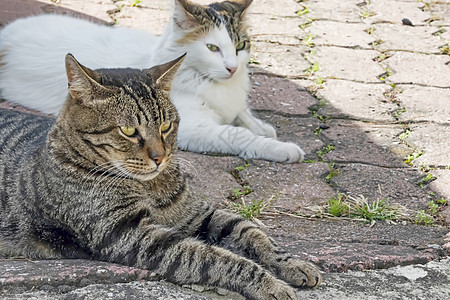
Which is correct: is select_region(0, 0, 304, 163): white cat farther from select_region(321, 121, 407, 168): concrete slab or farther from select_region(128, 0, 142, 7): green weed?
select_region(128, 0, 142, 7): green weed

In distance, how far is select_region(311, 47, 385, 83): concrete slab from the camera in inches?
213

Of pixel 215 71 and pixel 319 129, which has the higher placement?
pixel 215 71

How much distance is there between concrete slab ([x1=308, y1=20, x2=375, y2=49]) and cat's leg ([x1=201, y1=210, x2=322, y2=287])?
3356 mm

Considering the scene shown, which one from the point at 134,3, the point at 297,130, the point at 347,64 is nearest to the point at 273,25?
the point at 347,64

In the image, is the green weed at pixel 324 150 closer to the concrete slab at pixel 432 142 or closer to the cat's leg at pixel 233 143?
the cat's leg at pixel 233 143

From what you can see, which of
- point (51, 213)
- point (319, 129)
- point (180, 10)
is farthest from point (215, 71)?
point (51, 213)

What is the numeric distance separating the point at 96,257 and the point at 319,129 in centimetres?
237

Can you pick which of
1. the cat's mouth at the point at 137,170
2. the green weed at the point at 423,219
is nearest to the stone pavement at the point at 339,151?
the green weed at the point at 423,219

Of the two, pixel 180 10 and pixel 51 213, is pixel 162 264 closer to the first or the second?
pixel 51 213

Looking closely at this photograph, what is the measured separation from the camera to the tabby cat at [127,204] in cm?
254

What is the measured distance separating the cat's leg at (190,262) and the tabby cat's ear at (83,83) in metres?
0.57

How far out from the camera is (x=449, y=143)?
439cm

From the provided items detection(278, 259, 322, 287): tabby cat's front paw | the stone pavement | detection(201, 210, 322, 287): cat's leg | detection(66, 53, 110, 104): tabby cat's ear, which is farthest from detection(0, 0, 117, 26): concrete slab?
detection(278, 259, 322, 287): tabby cat's front paw

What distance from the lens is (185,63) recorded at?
4.45 metres
